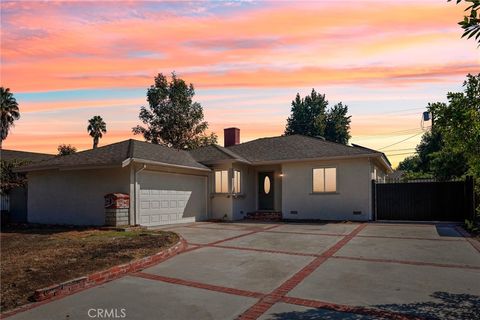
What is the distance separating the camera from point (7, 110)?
40.7 meters

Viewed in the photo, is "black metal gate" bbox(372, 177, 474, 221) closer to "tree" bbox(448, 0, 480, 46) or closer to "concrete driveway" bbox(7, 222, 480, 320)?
"concrete driveway" bbox(7, 222, 480, 320)

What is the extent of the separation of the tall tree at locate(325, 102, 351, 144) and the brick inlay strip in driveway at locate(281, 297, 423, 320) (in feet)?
157

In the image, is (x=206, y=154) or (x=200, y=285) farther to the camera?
(x=206, y=154)

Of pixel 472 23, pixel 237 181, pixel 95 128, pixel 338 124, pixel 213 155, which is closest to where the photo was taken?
pixel 472 23

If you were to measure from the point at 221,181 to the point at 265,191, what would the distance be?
315 centimetres

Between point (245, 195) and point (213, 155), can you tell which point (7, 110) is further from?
point (245, 195)

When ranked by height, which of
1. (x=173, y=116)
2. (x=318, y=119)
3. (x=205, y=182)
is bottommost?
(x=205, y=182)

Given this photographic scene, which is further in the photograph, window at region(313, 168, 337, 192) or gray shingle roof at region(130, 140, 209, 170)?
window at region(313, 168, 337, 192)

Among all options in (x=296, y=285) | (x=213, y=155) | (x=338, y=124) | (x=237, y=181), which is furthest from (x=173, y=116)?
(x=296, y=285)

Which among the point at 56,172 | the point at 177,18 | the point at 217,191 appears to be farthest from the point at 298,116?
the point at 177,18

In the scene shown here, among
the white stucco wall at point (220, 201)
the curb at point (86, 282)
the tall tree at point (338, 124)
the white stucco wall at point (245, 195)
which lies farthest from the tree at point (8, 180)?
the tall tree at point (338, 124)

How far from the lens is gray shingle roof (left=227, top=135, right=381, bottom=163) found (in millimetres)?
18281

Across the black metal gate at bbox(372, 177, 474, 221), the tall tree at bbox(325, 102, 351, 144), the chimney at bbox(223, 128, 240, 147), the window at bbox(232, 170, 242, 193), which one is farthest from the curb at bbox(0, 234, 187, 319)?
the tall tree at bbox(325, 102, 351, 144)

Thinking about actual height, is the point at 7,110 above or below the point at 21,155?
above
